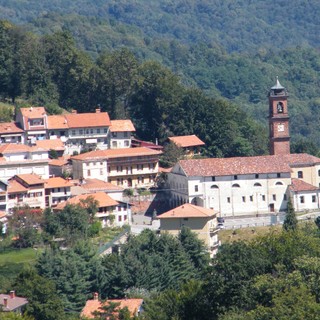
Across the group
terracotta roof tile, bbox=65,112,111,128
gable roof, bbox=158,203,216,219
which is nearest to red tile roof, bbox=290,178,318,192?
gable roof, bbox=158,203,216,219

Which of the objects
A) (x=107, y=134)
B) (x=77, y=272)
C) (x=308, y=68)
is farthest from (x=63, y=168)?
(x=308, y=68)

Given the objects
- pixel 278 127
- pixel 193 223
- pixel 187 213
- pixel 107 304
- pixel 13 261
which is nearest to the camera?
pixel 107 304

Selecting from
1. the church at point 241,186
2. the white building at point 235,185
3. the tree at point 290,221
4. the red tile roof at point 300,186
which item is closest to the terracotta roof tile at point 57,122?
the church at point 241,186

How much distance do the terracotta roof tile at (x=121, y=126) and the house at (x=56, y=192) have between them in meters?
8.89

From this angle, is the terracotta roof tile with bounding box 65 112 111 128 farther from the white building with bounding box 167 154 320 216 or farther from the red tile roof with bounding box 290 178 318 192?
the red tile roof with bounding box 290 178 318 192

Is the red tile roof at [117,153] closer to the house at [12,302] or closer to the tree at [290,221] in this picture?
the tree at [290,221]

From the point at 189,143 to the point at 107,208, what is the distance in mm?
11786

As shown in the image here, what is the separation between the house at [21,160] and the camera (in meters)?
70.8

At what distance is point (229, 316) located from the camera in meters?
44.6

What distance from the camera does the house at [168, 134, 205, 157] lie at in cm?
7800

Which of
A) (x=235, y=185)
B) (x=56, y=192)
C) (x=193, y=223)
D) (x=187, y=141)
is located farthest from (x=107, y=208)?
(x=187, y=141)

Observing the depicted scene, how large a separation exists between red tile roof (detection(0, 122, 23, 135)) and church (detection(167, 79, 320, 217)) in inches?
384

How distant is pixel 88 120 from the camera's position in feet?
255

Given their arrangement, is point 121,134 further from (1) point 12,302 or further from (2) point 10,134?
(1) point 12,302
